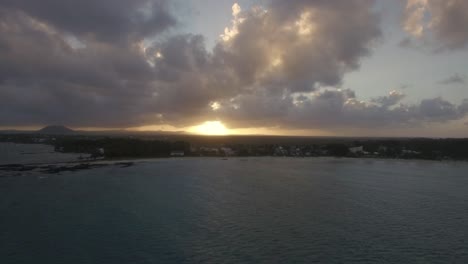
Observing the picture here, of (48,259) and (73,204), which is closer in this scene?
(48,259)

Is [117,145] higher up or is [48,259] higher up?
[117,145]

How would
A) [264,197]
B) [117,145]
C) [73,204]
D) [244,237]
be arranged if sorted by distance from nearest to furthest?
[244,237], [73,204], [264,197], [117,145]

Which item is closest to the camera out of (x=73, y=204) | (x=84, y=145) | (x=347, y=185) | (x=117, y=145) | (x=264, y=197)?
(x=73, y=204)

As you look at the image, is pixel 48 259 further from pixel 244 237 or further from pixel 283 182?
pixel 283 182

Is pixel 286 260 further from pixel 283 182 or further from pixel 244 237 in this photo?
pixel 283 182

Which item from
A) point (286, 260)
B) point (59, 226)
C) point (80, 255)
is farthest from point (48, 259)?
point (286, 260)

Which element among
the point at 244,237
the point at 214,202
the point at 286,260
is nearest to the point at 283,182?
the point at 214,202
